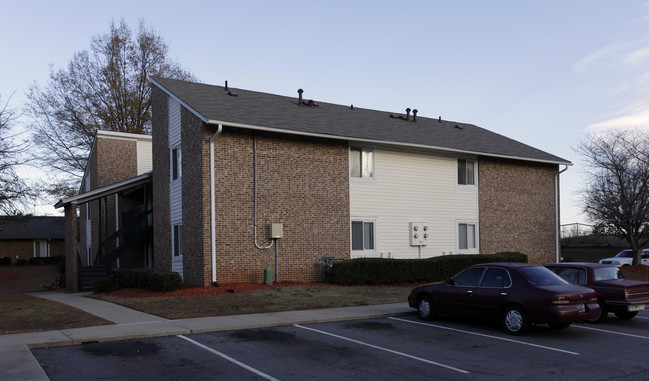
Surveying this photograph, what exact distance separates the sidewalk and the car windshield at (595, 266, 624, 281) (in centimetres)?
460

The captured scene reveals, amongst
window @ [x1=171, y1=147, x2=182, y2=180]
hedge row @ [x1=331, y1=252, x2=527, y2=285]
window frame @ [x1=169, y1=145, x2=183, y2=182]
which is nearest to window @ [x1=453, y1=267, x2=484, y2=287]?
hedge row @ [x1=331, y1=252, x2=527, y2=285]

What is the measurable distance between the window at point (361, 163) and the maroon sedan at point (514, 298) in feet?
32.4

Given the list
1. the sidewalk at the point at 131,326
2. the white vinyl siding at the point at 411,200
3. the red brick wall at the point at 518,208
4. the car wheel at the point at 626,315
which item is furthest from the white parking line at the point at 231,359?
the red brick wall at the point at 518,208

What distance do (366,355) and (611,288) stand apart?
672cm

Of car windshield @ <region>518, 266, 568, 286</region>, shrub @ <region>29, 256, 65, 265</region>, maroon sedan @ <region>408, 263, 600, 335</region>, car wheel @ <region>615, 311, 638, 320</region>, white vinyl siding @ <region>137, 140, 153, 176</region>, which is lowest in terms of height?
shrub @ <region>29, 256, 65, 265</region>

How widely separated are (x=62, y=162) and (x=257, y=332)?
34.2 m

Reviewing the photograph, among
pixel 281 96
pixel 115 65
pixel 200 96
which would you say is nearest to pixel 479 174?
pixel 281 96

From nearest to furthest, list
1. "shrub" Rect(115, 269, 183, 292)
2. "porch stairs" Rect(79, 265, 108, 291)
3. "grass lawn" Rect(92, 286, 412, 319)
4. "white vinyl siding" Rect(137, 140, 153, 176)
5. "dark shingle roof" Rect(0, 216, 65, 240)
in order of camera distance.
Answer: "grass lawn" Rect(92, 286, 412, 319) → "shrub" Rect(115, 269, 183, 292) → "porch stairs" Rect(79, 265, 108, 291) → "white vinyl siding" Rect(137, 140, 153, 176) → "dark shingle roof" Rect(0, 216, 65, 240)

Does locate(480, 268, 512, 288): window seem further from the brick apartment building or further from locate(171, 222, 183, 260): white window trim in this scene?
locate(171, 222, 183, 260): white window trim

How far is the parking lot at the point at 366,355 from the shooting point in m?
8.36

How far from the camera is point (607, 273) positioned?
13750 millimetres

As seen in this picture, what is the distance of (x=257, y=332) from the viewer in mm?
11891

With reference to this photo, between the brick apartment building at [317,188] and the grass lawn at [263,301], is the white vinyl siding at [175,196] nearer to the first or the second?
the brick apartment building at [317,188]

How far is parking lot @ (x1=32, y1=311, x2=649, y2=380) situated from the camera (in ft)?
27.4
